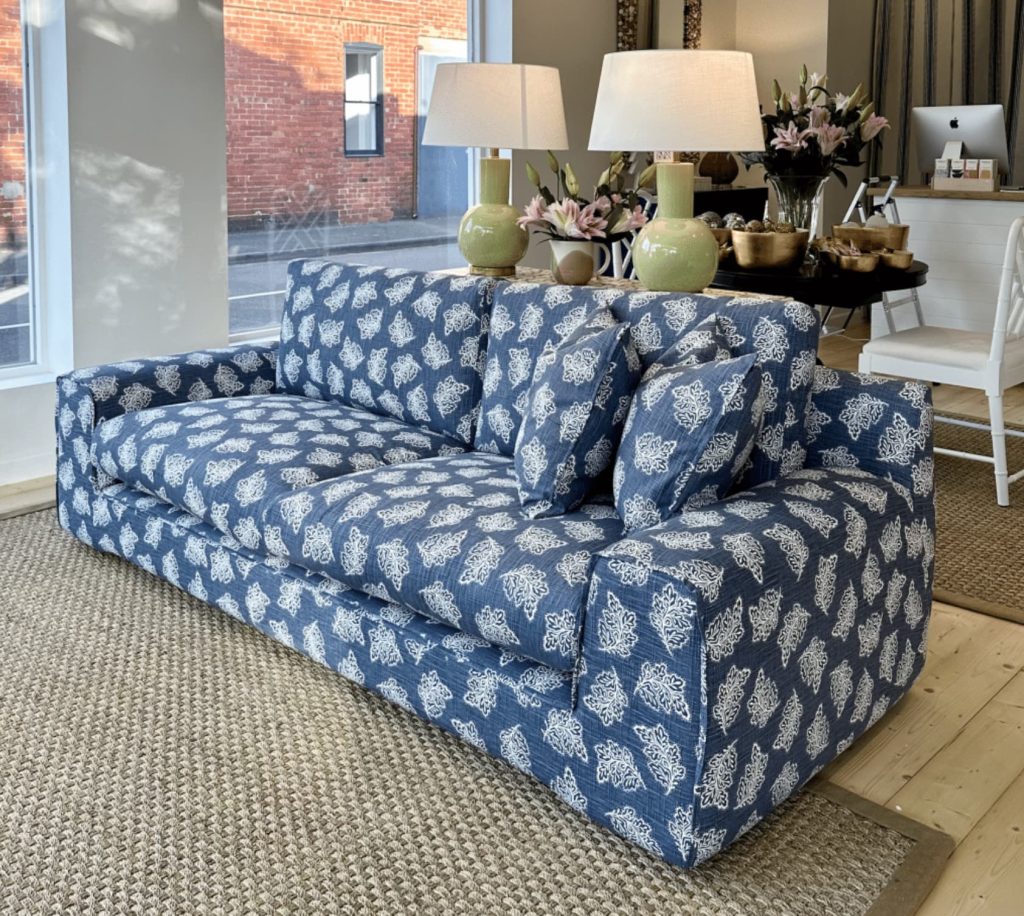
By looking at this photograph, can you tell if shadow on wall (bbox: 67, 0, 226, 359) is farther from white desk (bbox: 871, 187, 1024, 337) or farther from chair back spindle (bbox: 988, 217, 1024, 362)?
white desk (bbox: 871, 187, 1024, 337)

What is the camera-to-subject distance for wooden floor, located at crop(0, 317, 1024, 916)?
6.56ft

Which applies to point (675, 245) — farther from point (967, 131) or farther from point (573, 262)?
point (967, 131)

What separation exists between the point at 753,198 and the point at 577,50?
1.42 m

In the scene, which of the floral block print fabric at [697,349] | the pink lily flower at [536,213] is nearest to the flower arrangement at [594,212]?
the pink lily flower at [536,213]

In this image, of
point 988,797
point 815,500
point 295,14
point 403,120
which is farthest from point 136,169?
point 988,797

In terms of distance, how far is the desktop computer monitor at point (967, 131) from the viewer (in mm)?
5434

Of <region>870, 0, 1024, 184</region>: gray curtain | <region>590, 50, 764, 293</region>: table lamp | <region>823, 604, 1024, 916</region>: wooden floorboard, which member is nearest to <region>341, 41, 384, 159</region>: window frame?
<region>590, 50, 764, 293</region>: table lamp

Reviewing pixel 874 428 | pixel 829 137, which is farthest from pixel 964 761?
pixel 829 137

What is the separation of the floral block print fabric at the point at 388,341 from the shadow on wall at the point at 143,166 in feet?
2.95

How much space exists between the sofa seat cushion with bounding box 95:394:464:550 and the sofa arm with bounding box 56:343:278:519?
82 millimetres

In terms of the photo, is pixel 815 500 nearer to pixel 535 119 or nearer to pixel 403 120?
pixel 535 119

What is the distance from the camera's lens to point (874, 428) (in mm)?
2418

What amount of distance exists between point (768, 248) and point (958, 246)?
243cm

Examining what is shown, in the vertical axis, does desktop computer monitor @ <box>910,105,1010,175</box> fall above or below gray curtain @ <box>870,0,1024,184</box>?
below
